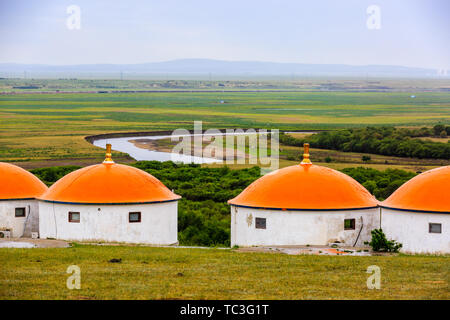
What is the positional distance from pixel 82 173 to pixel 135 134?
97.6 m

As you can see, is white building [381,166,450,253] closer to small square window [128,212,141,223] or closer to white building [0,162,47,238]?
small square window [128,212,141,223]

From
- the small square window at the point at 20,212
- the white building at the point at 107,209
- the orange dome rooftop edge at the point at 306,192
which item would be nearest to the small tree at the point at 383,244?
the orange dome rooftop edge at the point at 306,192

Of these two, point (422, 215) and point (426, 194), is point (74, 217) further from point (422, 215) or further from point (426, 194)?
point (426, 194)

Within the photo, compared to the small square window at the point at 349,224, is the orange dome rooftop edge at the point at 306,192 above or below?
above

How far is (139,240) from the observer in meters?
32.1

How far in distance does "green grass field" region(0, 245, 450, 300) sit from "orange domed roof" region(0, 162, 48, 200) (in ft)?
19.7

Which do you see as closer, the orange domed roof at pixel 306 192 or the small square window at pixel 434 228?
A: the small square window at pixel 434 228

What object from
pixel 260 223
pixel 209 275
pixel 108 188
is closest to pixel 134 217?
pixel 108 188

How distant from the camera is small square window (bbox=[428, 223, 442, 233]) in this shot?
29.0 metres

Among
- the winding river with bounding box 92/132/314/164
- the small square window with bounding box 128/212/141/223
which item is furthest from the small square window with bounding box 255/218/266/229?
the winding river with bounding box 92/132/314/164

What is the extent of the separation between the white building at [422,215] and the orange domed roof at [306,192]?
1237 millimetres

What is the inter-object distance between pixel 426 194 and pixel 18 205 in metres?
16.2

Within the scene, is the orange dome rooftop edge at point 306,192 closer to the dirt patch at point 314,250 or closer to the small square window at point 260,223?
the small square window at point 260,223

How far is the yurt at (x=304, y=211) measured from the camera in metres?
30.3
